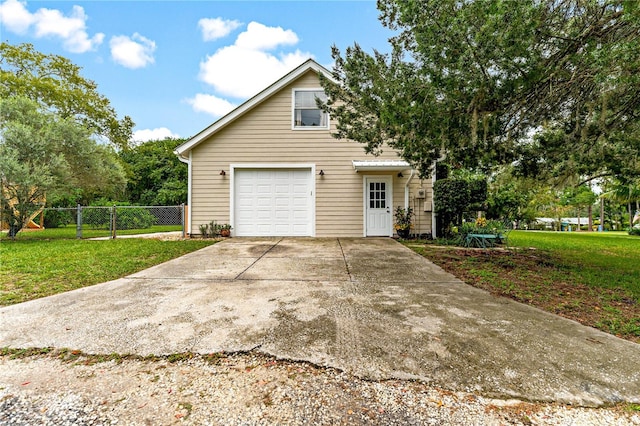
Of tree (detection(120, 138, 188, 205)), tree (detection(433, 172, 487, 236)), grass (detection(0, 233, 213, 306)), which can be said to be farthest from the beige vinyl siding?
tree (detection(120, 138, 188, 205))

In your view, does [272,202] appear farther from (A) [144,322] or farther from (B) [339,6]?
(A) [144,322]

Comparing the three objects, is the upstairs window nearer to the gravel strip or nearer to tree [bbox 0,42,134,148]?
the gravel strip

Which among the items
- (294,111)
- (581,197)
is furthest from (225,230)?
(581,197)

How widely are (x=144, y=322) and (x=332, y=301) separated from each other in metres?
1.77

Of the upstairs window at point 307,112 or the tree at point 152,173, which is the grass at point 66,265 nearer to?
the upstairs window at point 307,112

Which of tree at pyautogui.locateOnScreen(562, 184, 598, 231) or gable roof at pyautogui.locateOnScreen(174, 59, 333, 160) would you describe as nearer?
gable roof at pyautogui.locateOnScreen(174, 59, 333, 160)

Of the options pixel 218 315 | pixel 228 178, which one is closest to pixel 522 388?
pixel 218 315

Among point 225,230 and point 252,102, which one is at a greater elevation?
point 252,102

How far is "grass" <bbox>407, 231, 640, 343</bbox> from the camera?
9.69 feet

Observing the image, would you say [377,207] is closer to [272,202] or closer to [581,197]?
[272,202]

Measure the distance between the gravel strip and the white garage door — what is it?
733 cm

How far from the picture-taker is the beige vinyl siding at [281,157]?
910cm

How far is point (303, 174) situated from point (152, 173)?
60.1 ft

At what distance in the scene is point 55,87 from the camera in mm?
16484
